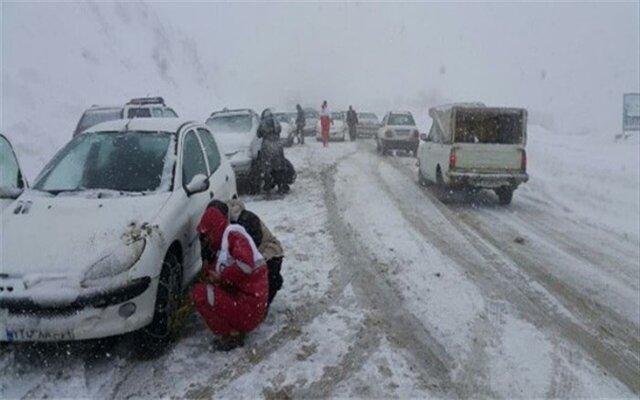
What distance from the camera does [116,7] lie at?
43.8 meters

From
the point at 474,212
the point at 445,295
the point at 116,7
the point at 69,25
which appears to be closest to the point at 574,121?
the point at 116,7

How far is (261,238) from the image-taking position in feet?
17.9

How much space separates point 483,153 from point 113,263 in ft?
31.5

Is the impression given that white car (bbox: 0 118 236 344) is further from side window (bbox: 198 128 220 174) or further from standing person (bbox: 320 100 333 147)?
standing person (bbox: 320 100 333 147)

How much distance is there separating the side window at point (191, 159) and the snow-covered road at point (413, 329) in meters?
1.60

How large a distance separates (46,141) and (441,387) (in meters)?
17.5

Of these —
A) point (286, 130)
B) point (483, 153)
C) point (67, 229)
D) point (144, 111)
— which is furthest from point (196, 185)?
point (286, 130)

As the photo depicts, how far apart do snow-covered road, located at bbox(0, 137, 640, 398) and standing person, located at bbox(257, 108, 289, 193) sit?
2505mm

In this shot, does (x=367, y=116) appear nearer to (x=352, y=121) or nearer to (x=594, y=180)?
(x=352, y=121)

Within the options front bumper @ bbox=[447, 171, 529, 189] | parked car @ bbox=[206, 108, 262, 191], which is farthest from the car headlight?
front bumper @ bbox=[447, 171, 529, 189]

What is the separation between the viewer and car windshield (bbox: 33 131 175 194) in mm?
5516

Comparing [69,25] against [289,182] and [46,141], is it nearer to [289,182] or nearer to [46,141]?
[46,141]

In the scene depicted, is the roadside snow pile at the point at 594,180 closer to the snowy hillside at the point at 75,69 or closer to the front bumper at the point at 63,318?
the front bumper at the point at 63,318

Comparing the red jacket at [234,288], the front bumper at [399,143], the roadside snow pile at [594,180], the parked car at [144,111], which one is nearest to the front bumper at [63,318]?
the red jacket at [234,288]
